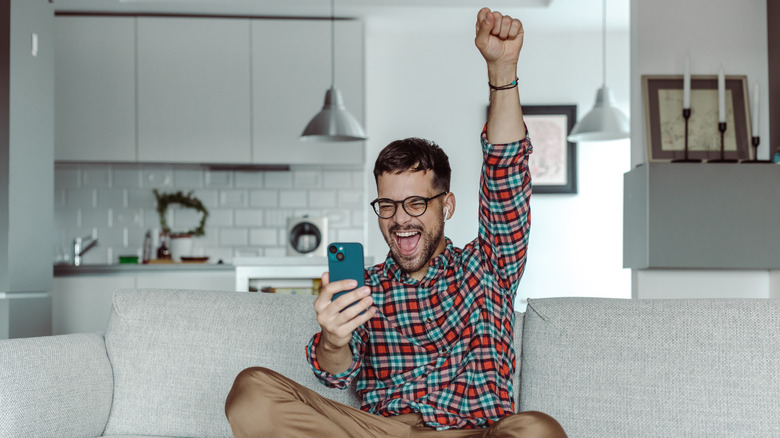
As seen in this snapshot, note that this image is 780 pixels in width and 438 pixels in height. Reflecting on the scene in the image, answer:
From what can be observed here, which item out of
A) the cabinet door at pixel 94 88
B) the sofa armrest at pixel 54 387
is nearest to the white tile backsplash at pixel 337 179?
the cabinet door at pixel 94 88

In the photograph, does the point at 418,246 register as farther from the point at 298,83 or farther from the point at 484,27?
the point at 298,83

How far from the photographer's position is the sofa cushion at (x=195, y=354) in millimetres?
2006

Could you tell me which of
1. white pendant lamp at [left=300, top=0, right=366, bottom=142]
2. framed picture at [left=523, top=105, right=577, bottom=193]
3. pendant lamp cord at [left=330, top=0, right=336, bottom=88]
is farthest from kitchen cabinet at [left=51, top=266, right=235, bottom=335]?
framed picture at [left=523, top=105, right=577, bottom=193]

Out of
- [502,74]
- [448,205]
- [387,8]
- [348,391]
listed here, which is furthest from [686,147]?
[387,8]

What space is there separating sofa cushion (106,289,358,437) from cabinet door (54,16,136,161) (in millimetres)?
3265

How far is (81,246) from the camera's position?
524 cm

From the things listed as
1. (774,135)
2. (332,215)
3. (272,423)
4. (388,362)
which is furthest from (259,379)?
(332,215)

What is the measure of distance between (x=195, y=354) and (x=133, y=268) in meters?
2.95

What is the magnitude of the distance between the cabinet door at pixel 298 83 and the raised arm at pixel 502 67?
11.6 ft

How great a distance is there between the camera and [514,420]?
1.45 m

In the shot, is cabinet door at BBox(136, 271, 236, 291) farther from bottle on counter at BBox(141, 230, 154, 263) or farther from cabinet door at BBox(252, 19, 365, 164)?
cabinet door at BBox(252, 19, 365, 164)

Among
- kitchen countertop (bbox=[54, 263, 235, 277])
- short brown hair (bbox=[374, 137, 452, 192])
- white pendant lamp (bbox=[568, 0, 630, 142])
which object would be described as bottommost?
kitchen countertop (bbox=[54, 263, 235, 277])

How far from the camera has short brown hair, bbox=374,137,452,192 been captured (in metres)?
1.77

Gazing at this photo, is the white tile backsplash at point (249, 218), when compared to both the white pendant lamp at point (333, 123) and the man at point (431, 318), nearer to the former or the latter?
the white pendant lamp at point (333, 123)
